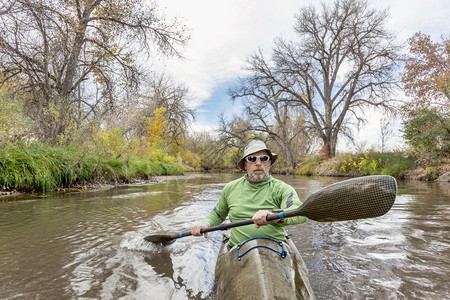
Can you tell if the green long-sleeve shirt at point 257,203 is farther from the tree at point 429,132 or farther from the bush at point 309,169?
the bush at point 309,169

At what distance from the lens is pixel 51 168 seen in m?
6.91

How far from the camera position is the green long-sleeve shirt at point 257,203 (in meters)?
2.45

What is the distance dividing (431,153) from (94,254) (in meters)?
14.2

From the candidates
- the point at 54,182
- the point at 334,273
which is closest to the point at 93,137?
the point at 54,182

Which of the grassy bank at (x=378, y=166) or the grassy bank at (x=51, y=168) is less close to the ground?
the grassy bank at (x=51, y=168)

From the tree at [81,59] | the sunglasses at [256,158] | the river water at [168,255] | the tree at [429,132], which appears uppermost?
the tree at [81,59]

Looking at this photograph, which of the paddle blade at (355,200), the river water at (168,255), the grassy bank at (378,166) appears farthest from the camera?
the grassy bank at (378,166)

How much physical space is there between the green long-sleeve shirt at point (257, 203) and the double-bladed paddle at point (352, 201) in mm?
190

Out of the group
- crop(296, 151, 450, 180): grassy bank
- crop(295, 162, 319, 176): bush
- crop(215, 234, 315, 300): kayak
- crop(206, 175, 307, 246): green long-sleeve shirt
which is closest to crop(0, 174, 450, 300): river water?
crop(215, 234, 315, 300): kayak

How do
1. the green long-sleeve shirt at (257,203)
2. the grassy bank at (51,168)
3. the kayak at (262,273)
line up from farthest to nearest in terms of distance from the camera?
the grassy bank at (51,168)
the green long-sleeve shirt at (257,203)
the kayak at (262,273)

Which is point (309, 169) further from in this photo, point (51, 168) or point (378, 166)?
point (51, 168)

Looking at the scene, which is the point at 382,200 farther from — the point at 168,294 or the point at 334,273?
the point at 168,294

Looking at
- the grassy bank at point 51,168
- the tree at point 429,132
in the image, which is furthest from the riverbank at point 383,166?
the grassy bank at point 51,168

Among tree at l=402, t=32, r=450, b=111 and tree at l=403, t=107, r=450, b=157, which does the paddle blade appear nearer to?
tree at l=403, t=107, r=450, b=157
